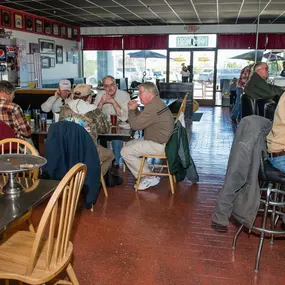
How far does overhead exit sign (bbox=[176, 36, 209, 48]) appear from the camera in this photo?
1190 cm

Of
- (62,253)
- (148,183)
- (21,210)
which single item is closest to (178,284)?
(62,253)

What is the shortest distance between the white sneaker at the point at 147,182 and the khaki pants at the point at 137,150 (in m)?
0.12

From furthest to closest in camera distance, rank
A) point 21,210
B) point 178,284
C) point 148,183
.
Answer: point 148,183, point 178,284, point 21,210

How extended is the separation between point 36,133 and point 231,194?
7.41ft

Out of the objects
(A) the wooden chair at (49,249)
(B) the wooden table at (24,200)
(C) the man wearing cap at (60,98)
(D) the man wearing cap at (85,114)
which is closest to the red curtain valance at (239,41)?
(C) the man wearing cap at (60,98)

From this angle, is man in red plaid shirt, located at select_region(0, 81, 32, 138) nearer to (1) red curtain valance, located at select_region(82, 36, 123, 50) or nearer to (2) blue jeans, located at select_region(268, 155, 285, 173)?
(2) blue jeans, located at select_region(268, 155, 285, 173)

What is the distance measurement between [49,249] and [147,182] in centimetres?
241

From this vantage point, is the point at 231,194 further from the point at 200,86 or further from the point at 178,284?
the point at 200,86

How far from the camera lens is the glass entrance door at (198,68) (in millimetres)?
12188

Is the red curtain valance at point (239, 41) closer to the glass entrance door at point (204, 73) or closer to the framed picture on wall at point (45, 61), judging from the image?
the glass entrance door at point (204, 73)

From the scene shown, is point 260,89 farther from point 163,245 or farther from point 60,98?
point 60,98

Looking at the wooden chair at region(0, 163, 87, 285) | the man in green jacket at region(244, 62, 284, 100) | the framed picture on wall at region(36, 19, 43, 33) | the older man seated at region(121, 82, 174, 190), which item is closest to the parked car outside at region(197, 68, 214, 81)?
the framed picture on wall at region(36, 19, 43, 33)

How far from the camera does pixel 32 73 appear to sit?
9.41 m

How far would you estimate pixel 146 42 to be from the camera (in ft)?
39.7
